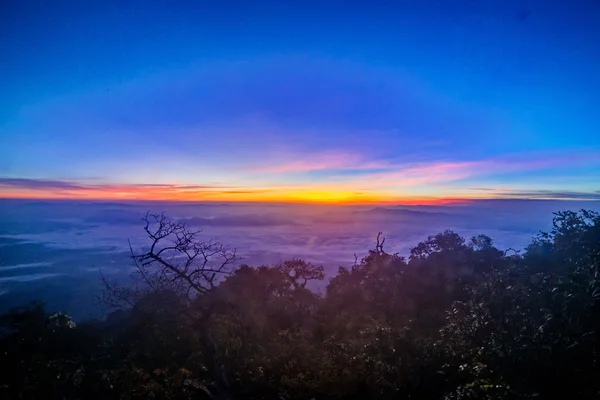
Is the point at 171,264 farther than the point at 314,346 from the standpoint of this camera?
No

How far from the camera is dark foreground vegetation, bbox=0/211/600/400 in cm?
759

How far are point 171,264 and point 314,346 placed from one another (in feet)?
19.2

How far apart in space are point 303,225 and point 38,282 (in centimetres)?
4308

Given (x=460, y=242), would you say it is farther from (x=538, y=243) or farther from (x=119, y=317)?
(x=119, y=317)

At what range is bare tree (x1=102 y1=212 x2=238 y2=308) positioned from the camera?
10.9 meters

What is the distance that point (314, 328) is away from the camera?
56.1ft

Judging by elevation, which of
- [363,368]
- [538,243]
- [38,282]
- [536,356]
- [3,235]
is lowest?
[38,282]

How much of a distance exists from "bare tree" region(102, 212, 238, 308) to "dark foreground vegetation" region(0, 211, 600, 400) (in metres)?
0.05

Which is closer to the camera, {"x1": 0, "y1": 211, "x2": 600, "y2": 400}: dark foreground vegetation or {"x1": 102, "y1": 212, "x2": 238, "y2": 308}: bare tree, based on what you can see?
{"x1": 0, "y1": 211, "x2": 600, "y2": 400}: dark foreground vegetation

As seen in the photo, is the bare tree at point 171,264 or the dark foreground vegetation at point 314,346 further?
the bare tree at point 171,264

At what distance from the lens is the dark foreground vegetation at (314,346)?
759 cm

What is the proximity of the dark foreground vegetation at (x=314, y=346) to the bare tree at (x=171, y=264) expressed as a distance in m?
0.05

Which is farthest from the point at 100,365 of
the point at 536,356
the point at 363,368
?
the point at 536,356

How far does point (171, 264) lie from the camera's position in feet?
36.8
